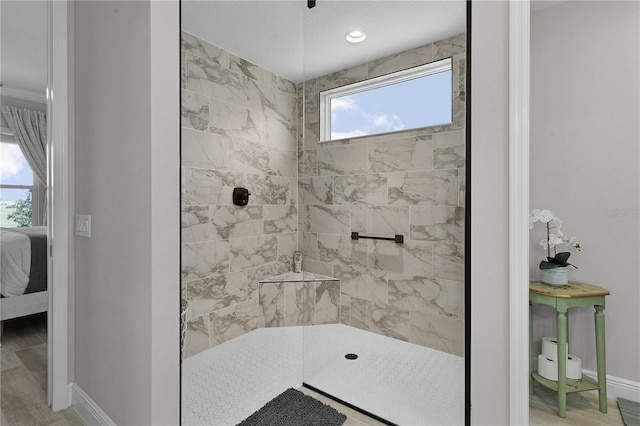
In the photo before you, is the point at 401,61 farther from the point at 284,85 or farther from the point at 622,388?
the point at 622,388

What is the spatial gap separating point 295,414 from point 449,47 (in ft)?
6.49

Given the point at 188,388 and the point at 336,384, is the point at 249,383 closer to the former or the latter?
the point at 188,388

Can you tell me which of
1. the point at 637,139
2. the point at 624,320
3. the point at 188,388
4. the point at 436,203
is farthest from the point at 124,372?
the point at 637,139

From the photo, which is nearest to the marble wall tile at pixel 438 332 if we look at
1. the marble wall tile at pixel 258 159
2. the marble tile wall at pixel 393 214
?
the marble tile wall at pixel 393 214

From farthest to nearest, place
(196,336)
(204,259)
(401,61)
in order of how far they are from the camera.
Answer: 1. (204,259)
2. (196,336)
3. (401,61)

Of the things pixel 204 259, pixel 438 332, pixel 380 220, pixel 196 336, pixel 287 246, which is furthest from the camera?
pixel 204 259

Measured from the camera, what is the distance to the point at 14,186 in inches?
72.5

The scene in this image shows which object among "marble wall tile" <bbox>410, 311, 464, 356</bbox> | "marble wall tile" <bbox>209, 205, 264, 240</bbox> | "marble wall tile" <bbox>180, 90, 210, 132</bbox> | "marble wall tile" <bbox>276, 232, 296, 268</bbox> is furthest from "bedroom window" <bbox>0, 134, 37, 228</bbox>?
"marble wall tile" <bbox>410, 311, 464, 356</bbox>

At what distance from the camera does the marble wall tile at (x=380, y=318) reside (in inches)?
64.1

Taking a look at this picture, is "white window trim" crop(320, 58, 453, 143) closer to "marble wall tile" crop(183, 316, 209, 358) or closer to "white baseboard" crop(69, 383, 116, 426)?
"marble wall tile" crop(183, 316, 209, 358)

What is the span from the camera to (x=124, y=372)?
1.49m

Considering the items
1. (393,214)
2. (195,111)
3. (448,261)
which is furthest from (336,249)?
(195,111)

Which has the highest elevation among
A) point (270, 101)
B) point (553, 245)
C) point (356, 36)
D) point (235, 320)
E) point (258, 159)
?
point (356, 36)

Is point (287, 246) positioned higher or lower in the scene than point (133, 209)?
lower
